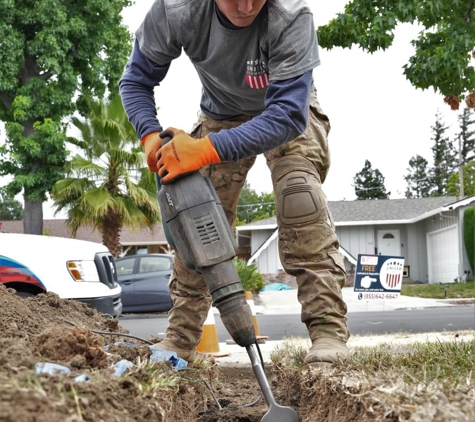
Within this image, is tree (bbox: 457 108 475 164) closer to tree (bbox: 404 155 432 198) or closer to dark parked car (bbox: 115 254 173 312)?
tree (bbox: 404 155 432 198)

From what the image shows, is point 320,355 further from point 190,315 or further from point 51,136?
point 51,136

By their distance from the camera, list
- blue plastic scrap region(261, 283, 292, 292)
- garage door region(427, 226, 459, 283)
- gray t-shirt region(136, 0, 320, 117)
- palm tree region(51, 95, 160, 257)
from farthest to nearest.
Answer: garage door region(427, 226, 459, 283) → blue plastic scrap region(261, 283, 292, 292) → palm tree region(51, 95, 160, 257) → gray t-shirt region(136, 0, 320, 117)

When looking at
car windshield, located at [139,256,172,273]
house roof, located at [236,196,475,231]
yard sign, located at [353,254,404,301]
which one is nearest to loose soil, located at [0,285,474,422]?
yard sign, located at [353,254,404,301]

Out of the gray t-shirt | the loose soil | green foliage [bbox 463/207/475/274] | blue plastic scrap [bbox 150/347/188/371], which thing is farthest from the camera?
green foliage [bbox 463/207/475/274]

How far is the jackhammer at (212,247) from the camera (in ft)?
7.83

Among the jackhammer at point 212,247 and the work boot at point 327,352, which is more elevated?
the jackhammer at point 212,247

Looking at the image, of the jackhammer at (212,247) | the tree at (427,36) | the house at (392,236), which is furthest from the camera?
the house at (392,236)

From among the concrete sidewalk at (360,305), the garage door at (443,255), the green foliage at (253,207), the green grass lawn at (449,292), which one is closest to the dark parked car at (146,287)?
the concrete sidewalk at (360,305)

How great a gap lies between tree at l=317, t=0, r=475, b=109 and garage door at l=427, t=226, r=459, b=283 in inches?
859

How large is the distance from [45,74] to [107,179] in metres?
5.34

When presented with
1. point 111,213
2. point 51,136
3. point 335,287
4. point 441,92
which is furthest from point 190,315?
point 51,136

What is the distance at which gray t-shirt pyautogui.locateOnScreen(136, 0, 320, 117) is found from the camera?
8.71 ft

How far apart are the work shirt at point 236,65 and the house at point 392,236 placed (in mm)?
24785

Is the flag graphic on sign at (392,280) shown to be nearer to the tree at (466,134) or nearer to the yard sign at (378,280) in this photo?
the yard sign at (378,280)
